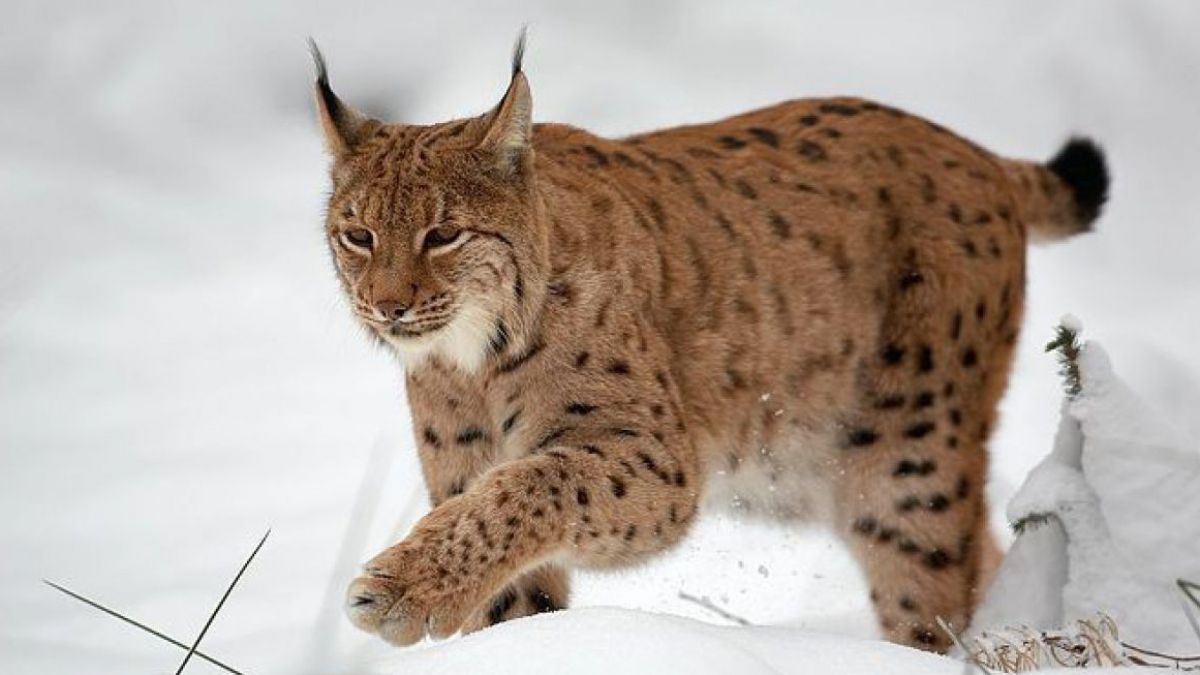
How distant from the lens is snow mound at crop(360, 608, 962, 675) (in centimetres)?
268

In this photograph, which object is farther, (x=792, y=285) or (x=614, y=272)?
(x=792, y=285)

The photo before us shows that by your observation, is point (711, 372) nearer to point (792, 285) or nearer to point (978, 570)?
point (792, 285)

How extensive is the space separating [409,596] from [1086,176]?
3.48 metres

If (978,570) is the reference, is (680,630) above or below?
above

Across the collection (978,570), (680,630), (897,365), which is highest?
(680,630)

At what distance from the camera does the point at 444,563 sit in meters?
4.23

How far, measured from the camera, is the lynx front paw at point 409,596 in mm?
4043

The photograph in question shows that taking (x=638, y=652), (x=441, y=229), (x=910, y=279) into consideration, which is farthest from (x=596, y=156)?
(x=638, y=652)

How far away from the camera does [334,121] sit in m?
5.07

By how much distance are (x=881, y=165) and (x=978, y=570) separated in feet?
4.70

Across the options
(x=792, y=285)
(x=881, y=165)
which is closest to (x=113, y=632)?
(x=792, y=285)

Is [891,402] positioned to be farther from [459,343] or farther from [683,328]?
[459,343]

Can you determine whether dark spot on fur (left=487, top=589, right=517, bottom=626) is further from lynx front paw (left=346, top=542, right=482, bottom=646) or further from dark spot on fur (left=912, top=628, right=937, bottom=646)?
dark spot on fur (left=912, top=628, right=937, bottom=646)

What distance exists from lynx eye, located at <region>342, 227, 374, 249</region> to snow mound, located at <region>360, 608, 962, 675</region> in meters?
2.03
